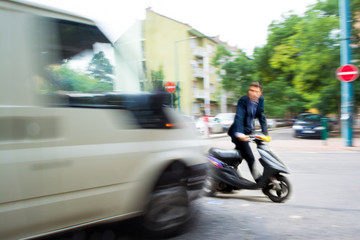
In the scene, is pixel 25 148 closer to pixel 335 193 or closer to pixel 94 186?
pixel 94 186

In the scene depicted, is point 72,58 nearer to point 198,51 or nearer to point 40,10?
point 40,10

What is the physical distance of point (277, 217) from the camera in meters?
3.77

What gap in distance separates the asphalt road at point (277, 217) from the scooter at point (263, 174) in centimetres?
19

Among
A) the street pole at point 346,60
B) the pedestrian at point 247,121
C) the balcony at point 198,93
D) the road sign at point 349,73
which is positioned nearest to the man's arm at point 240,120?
the pedestrian at point 247,121

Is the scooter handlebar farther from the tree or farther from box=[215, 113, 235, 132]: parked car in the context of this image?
the tree

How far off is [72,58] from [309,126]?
1623 cm

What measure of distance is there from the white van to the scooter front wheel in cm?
196

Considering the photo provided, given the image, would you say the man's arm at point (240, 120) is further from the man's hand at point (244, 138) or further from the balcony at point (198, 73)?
the balcony at point (198, 73)

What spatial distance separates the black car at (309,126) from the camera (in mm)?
16297

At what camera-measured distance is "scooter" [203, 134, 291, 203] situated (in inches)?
168

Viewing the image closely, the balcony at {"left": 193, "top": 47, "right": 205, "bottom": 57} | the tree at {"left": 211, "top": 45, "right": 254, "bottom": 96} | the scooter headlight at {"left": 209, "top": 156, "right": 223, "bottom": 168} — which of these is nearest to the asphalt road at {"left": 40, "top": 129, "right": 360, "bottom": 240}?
the scooter headlight at {"left": 209, "top": 156, "right": 223, "bottom": 168}

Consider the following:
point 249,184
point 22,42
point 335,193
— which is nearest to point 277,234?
point 249,184

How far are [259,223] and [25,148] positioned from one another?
8.82 feet

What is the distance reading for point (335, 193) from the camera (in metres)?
4.82
